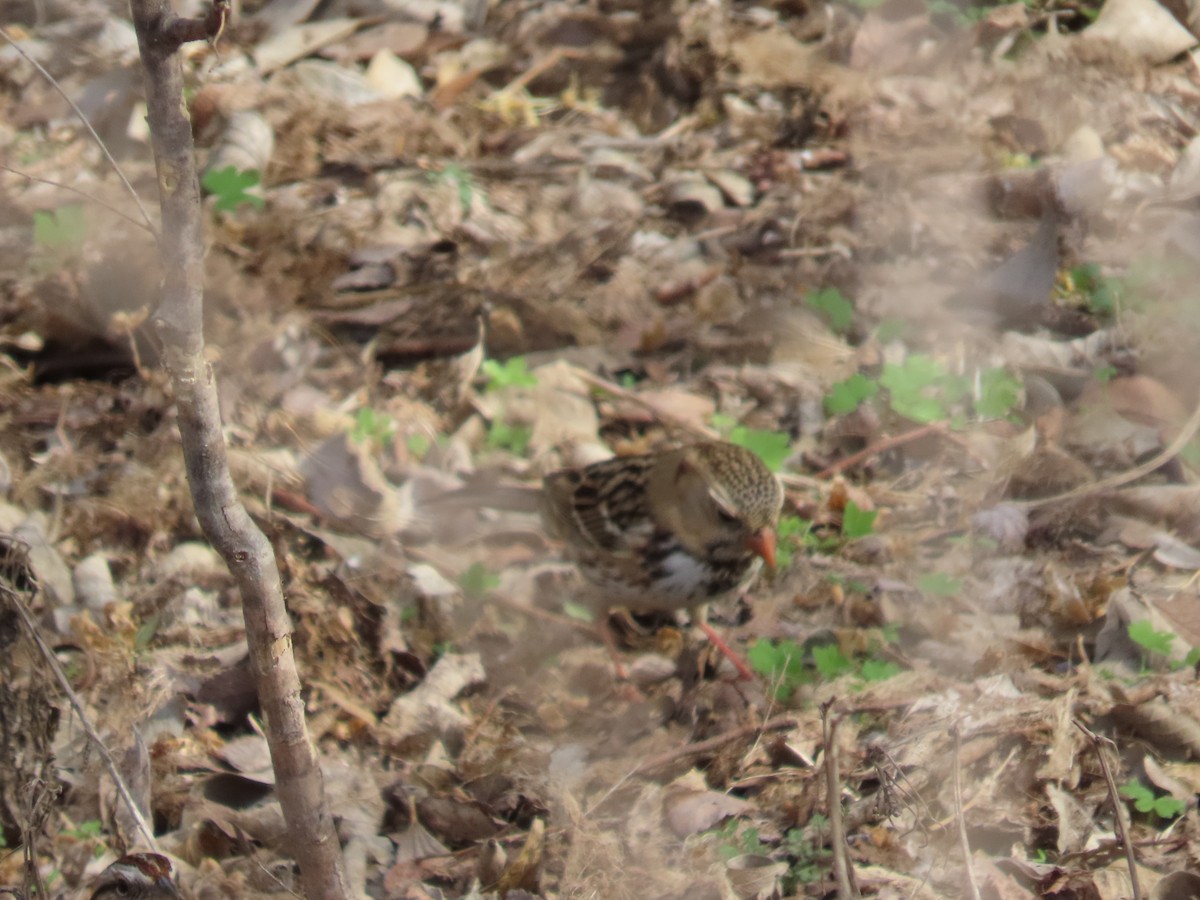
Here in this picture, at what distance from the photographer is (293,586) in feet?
15.9

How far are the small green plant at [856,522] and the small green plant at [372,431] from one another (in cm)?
192

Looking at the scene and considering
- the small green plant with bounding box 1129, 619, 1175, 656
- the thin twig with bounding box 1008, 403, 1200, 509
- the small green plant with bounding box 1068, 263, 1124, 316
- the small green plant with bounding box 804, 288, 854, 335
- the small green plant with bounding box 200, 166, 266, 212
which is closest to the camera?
the small green plant with bounding box 1129, 619, 1175, 656

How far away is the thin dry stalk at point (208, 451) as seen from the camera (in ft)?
8.04

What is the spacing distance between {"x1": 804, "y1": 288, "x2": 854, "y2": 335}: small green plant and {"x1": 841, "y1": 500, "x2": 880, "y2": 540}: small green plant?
4.00 ft

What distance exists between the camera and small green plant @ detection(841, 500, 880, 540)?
5320 mm

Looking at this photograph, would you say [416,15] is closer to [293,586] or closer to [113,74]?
[113,74]

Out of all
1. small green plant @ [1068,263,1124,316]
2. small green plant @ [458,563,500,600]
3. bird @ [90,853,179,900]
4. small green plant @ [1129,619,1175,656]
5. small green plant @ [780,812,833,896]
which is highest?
bird @ [90,853,179,900]

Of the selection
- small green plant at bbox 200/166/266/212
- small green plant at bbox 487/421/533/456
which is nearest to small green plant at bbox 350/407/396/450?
small green plant at bbox 487/421/533/456

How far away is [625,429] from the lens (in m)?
6.26

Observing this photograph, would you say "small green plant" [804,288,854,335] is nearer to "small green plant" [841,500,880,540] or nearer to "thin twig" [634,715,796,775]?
"small green plant" [841,500,880,540]

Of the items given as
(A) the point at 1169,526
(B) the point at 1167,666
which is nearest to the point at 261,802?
(B) the point at 1167,666

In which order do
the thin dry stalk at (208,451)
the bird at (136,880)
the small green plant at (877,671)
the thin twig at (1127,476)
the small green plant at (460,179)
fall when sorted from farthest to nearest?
the small green plant at (460,179)
the thin twig at (1127,476)
the small green plant at (877,671)
the bird at (136,880)
the thin dry stalk at (208,451)

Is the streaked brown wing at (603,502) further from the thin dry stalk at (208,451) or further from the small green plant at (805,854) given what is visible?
the thin dry stalk at (208,451)

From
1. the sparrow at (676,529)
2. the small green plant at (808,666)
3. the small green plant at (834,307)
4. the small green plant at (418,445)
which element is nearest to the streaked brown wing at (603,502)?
the sparrow at (676,529)
